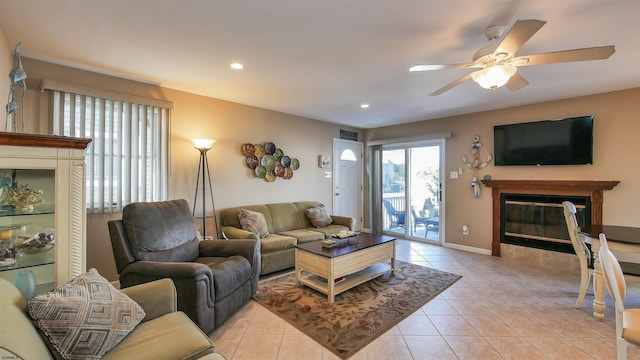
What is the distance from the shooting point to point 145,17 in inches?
75.2

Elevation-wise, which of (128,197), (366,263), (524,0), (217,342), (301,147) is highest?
(524,0)

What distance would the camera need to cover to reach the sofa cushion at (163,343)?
1278 millimetres

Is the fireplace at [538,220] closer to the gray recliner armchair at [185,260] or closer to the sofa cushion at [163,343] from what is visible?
the gray recliner armchair at [185,260]

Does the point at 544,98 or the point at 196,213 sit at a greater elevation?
the point at 544,98

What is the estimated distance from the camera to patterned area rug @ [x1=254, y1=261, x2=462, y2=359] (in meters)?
2.20

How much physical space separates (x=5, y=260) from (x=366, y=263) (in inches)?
111

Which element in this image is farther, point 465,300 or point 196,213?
point 196,213

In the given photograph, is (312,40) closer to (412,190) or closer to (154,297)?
(154,297)

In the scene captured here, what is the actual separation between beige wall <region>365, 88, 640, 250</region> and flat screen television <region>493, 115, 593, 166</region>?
105 mm

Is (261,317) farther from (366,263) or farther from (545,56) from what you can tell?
(545,56)

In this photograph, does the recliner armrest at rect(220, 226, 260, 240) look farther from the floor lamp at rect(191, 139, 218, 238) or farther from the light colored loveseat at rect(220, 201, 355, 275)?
the floor lamp at rect(191, 139, 218, 238)

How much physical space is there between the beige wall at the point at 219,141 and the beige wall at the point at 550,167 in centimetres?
206

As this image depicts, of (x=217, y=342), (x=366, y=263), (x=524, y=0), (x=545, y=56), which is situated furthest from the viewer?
(x=366, y=263)

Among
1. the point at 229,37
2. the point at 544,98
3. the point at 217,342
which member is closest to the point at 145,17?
the point at 229,37
